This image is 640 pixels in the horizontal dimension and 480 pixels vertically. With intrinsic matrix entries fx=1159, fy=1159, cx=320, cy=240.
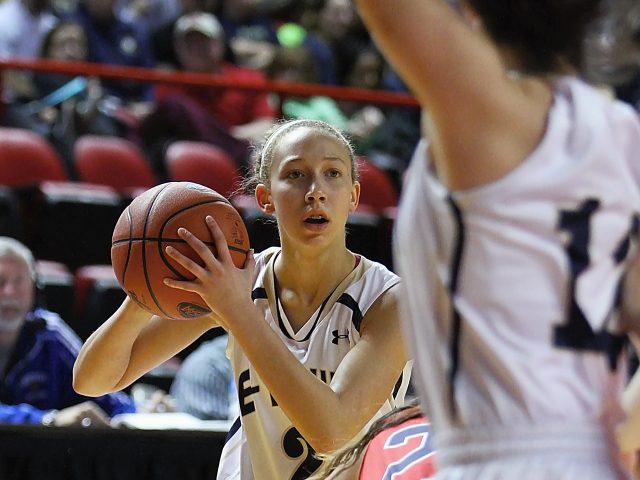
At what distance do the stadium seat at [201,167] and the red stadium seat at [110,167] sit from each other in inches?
6.9

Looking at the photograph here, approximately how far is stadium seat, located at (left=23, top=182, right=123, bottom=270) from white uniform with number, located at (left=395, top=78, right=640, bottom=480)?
16.6ft

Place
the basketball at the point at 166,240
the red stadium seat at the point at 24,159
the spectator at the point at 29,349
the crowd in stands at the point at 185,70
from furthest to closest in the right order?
the crowd in stands at the point at 185,70 → the red stadium seat at the point at 24,159 → the spectator at the point at 29,349 → the basketball at the point at 166,240

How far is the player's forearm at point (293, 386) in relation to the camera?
2.34 meters

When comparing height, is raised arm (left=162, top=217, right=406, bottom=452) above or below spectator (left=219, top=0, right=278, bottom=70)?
below

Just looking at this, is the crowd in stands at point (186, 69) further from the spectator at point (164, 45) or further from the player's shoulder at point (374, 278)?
the player's shoulder at point (374, 278)

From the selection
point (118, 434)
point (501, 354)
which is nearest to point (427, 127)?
point (501, 354)

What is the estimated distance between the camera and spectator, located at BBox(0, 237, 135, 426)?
5164 mm

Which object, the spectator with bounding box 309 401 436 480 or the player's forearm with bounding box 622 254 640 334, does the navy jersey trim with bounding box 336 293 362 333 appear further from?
the player's forearm with bounding box 622 254 640 334

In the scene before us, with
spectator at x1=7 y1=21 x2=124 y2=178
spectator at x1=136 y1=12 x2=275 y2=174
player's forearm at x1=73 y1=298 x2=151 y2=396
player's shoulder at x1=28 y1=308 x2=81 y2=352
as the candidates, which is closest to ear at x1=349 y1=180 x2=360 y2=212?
player's forearm at x1=73 y1=298 x2=151 y2=396

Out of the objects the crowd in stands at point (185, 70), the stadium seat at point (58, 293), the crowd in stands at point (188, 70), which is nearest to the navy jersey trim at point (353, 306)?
the crowd in stands at point (185, 70)

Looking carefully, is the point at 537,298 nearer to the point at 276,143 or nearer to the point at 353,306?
the point at 353,306

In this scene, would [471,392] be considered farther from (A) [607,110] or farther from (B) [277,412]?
(B) [277,412]

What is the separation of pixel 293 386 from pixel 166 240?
51 centimetres

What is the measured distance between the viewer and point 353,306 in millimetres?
2979
